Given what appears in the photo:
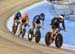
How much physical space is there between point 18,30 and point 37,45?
281 cm

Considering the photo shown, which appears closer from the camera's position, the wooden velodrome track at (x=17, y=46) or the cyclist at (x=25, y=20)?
the wooden velodrome track at (x=17, y=46)

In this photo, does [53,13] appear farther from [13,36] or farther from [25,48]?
[25,48]

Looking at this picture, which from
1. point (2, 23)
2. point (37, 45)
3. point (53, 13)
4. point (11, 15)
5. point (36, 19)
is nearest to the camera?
point (37, 45)

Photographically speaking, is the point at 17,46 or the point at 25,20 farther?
the point at 25,20

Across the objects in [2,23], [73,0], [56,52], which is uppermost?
[73,0]

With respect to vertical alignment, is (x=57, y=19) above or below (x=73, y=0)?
below

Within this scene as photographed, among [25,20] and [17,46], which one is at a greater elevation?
[25,20]

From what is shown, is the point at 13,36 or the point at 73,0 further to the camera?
the point at 73,0

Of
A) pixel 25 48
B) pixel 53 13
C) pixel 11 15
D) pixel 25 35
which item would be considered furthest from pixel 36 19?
pixel 53 13

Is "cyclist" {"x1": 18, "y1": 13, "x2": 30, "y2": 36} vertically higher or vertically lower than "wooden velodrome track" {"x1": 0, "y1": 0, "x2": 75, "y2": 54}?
higher

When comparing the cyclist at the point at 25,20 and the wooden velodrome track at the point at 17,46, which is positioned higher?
the cyclist at the point at 25,20

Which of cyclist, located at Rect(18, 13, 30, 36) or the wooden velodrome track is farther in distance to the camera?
A: cyclist, located at Rect(18, 13, 30, 36)

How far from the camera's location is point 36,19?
48.7 feet

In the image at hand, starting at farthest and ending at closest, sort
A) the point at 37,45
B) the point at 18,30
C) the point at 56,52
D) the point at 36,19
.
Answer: the point at 18,30 < the point at 36,19 < the point at 37,45 < the point at 56,52
